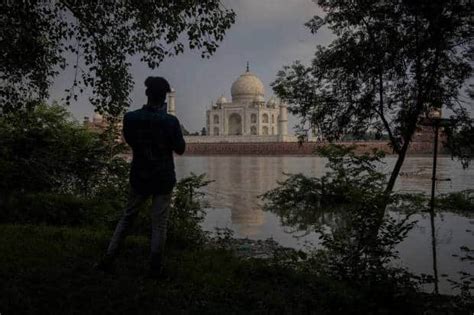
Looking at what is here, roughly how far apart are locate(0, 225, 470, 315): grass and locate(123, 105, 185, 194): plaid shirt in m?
0.80

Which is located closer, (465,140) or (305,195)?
(465,140)

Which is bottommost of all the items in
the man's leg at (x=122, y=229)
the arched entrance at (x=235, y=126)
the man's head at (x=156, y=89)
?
the man's leg at (x=122, y=229)

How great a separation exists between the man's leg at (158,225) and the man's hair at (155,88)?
814mm

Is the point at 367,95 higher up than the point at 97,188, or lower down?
higher up

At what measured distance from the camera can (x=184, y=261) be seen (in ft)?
15.4

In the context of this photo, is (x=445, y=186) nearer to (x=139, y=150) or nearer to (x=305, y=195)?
(x=305, y=195)

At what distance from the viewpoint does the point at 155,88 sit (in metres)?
3.89

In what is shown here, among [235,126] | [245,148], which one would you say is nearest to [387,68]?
[245,148]

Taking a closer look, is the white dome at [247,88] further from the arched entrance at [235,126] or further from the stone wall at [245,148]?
the stone wall at [245,148]

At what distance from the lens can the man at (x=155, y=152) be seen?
387 centimetres

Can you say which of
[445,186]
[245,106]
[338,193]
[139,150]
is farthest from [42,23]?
[245,106]

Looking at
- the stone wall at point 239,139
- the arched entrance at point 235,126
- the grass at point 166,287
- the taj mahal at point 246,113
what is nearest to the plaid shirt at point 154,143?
the grass at point 166,287

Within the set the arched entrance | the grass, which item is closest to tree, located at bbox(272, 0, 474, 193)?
the grass

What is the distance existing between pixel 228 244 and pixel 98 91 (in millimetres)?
2665
